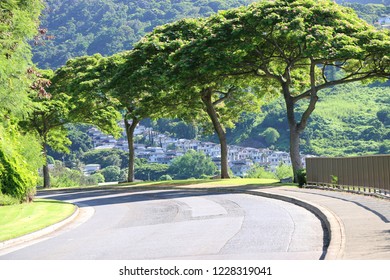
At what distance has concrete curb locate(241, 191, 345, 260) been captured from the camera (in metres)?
12.5

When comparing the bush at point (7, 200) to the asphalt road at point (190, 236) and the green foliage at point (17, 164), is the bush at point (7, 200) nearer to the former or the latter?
the green foliage at point (17, 164)

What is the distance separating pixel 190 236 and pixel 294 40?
25.8 m

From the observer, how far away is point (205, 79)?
44.6 metres

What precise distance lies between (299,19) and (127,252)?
2736 cm

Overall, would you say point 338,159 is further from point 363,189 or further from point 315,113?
point 315,113

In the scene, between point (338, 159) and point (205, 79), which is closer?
point (338, 159)

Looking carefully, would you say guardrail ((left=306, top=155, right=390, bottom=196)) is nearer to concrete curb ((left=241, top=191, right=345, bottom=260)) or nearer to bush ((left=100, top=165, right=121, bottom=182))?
concrete curb ((left=241, top=191, right=345, bottom=260))

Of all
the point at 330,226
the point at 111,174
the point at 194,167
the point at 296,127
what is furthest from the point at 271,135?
the point at 330,226

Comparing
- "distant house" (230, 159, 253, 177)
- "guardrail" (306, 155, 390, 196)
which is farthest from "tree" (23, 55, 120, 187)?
"distant house" (230, 159, 253, 177)

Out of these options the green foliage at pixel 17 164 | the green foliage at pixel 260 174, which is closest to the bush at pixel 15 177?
the green foliage at pixel 17 164

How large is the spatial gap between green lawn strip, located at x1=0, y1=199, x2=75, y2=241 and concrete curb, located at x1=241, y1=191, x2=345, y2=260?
26.6 ft

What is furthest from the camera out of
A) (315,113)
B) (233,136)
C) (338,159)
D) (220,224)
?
(233,136)

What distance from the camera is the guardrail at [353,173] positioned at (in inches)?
1069
